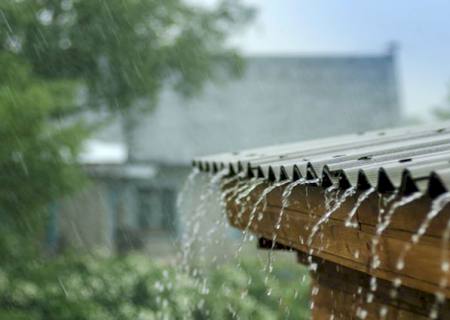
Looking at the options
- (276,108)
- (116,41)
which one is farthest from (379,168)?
(276,108)

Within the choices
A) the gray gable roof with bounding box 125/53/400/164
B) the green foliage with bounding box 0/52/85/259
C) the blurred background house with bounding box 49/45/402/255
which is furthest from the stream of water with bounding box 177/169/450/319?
the gray gable roof with bounding box 125/53/400/164

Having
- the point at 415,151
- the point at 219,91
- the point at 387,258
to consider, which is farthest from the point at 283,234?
the point at 219,91

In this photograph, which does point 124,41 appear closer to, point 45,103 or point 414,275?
point 45,103

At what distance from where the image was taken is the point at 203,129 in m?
18.4

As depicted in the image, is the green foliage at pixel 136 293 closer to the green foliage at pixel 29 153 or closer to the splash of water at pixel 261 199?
the green foliage at pixel 29 153

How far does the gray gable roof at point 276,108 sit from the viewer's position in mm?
17938

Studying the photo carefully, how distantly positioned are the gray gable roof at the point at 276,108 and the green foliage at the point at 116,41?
8.24 ft

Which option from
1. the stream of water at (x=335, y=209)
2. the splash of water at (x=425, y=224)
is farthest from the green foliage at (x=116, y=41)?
the splash of water at (x=425, y=224)

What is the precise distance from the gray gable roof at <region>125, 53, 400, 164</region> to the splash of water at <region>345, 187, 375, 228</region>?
48.1 ft

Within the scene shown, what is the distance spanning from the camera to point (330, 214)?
2459mm

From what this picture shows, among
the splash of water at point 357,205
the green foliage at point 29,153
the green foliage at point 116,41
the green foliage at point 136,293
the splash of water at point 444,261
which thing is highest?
the green foliage at point 116,41

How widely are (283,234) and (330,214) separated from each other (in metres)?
0.81

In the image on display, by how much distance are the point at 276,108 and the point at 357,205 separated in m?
17.2

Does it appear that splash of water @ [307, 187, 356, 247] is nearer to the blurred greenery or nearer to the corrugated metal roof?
the corrugated metal roof
